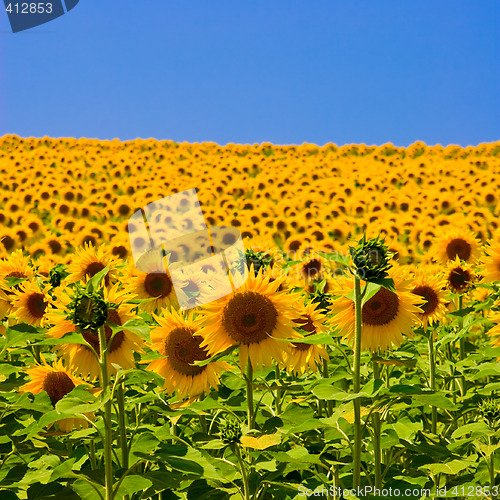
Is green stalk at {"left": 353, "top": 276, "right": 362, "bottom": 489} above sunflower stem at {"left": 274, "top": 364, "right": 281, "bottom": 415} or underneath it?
above

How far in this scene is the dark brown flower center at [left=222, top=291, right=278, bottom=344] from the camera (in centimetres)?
341

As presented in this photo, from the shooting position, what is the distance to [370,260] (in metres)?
2.87

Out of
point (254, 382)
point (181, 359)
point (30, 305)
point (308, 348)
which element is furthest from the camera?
point (30, 305)

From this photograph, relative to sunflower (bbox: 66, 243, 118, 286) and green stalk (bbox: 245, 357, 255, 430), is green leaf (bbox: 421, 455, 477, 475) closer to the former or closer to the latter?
green stalk (bbox: 245, 357, 255, 430)

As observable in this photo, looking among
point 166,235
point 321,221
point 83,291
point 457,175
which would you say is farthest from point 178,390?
point 457,175

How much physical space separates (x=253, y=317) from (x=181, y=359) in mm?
641

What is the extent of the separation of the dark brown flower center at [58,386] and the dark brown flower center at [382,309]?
6.21 feet

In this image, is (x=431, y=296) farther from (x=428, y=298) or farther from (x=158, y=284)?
(x=158, y=284)

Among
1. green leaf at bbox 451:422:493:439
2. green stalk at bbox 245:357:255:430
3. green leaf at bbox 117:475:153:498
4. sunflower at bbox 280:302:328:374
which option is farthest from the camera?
sunflower at bbox 280:302:328:374

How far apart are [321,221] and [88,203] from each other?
7.34m

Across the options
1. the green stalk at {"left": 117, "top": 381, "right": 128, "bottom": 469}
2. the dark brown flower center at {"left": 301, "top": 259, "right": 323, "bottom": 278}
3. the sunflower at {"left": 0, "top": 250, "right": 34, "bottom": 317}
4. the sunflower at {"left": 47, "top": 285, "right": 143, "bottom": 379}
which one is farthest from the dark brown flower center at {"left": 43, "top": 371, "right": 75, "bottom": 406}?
the dark brown flower center at {"left": 301, "top": 259, "right": 323, "bottom": 278}

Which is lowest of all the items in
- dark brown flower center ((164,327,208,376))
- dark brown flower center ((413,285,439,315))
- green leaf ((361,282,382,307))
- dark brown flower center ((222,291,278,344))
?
dark brown flower center ((413,285,439,315))

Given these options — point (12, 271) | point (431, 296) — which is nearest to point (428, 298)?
point (431, 296)

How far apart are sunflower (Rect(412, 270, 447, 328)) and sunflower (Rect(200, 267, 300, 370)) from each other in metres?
1.65
